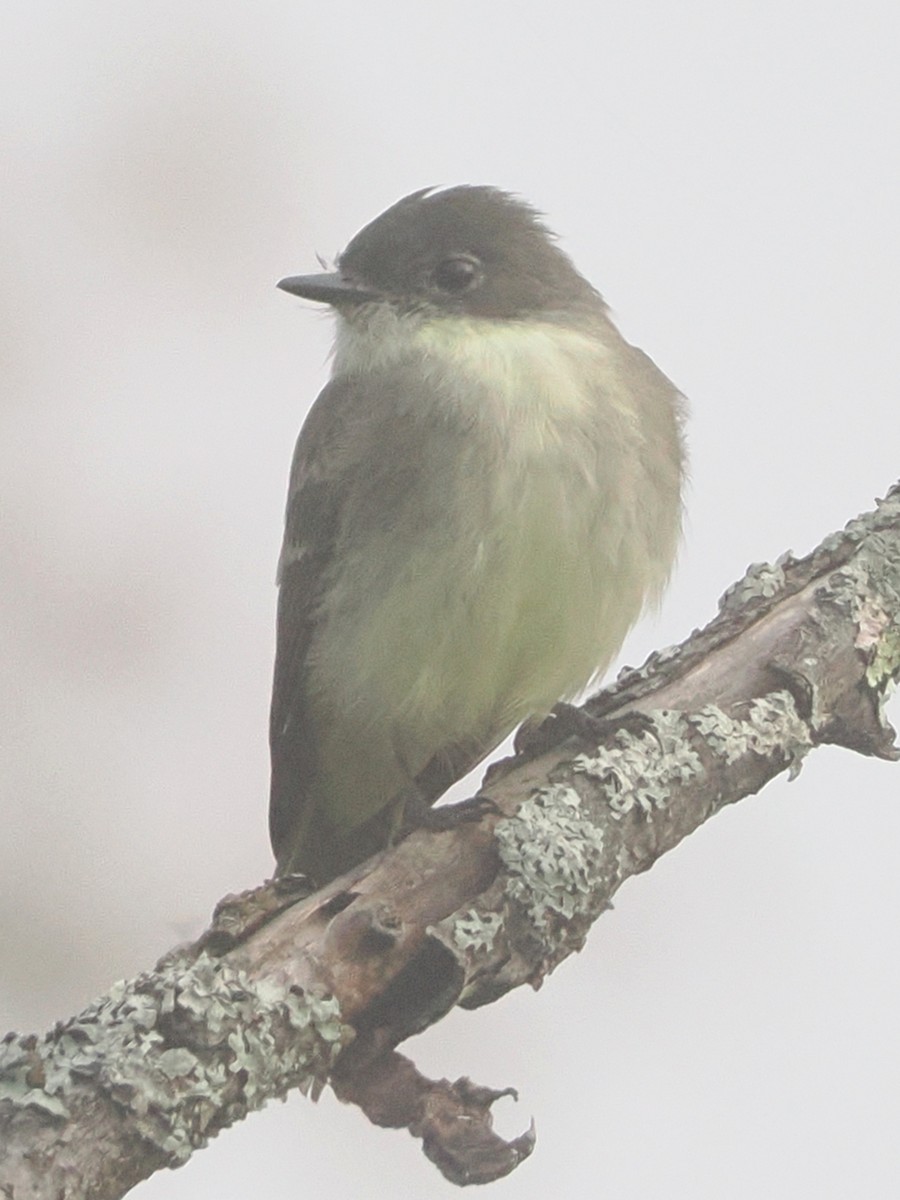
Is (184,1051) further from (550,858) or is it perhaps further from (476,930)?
(550,858)

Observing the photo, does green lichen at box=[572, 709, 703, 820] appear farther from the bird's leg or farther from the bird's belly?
the bird's belly

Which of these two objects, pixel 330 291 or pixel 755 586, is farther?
pixel 330 291

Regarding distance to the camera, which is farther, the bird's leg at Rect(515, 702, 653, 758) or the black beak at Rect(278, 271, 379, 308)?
the black beak at Rect(278, 271, 379, 308)

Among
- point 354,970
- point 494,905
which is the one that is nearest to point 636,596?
point 494,905

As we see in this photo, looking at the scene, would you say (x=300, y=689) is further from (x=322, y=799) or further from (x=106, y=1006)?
(x=106, y=1006)

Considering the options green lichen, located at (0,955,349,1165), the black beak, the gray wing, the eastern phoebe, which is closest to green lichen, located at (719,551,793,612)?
the eastern phoebe

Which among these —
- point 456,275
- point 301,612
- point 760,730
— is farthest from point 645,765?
point 456,275

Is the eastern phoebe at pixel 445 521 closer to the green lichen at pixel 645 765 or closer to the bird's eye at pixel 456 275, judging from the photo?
the bird's eye at pixel 456 275
